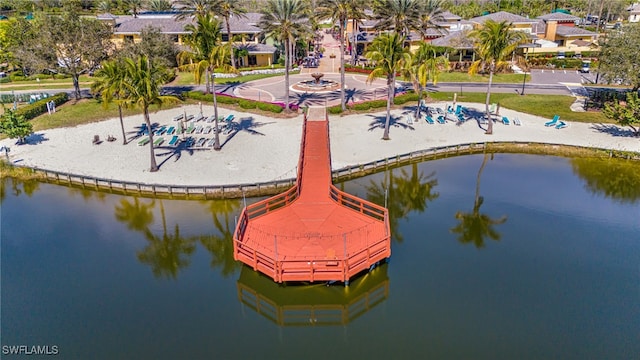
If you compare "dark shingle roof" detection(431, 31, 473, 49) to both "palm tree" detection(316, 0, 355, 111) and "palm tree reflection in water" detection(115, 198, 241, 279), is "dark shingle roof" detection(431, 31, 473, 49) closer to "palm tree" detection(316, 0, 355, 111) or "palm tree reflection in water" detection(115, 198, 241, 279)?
"palm tree" detection(316, 0, 355, 111)

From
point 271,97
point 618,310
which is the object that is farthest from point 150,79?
point 618,310

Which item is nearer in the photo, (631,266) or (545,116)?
(631,266)

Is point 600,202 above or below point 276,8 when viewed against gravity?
below

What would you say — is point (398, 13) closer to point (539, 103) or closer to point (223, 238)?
point (539, 103)

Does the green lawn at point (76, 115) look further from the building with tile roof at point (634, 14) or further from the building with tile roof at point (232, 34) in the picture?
the building with tile roof at point (634, 14)

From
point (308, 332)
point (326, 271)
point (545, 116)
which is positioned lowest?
point (308, 332)

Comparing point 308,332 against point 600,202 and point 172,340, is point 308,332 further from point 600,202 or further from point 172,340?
point 600,202
